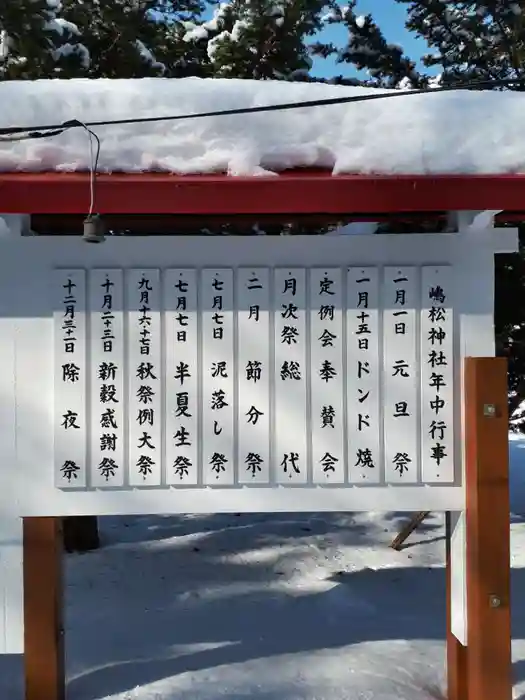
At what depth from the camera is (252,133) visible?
338cm

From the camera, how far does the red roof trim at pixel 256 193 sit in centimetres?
319

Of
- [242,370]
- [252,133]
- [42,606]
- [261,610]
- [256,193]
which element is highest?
[252,133]

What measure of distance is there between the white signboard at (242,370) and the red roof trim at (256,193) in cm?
34

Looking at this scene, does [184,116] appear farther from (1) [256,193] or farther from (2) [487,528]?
(2) [487,528]

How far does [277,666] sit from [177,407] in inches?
79.2

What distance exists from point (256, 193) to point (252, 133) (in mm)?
359

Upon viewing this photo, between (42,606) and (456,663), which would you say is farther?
(456,663)

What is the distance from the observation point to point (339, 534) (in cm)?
775

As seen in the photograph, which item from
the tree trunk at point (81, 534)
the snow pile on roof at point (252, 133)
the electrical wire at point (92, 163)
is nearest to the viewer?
the electrical wire at point (92, 163)

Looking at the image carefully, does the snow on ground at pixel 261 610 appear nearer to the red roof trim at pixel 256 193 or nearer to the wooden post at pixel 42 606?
the wooden post at pixel 42 606

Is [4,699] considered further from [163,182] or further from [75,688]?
[163,182]

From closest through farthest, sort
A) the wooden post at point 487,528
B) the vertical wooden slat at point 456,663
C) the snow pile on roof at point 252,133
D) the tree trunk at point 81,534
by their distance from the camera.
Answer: the snow pile on roof at point 252,133, the wooden post at point 487,528, the vertical wooden slat at point 456,663, the tree trunk at point 81,534

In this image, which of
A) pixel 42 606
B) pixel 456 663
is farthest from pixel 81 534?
pixel 456 663

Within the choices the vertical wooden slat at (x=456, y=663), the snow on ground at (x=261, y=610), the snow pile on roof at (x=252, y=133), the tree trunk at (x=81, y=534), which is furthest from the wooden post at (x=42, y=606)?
the tree trunk at (x=81, y=534)
